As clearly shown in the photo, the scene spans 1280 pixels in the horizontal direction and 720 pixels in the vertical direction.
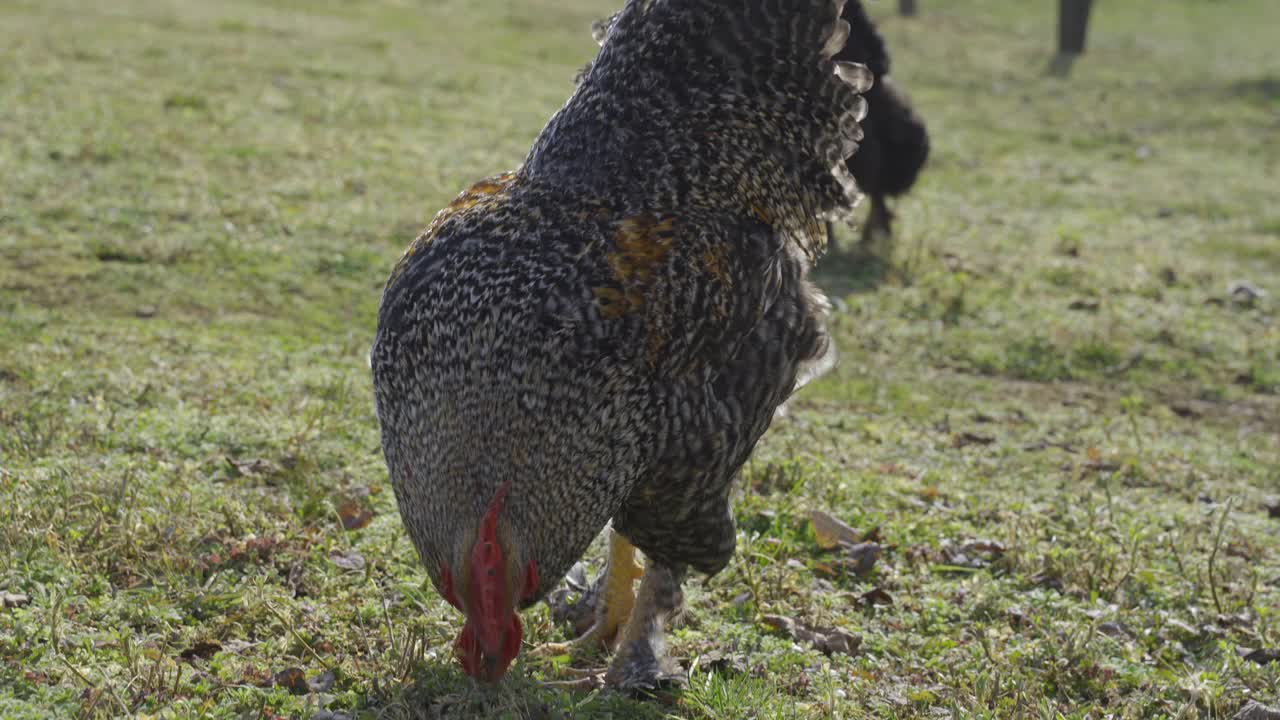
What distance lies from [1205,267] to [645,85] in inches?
310

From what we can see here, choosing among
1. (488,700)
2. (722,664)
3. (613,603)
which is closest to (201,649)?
(488,700)

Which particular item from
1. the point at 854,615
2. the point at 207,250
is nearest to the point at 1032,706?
the point at 854,615

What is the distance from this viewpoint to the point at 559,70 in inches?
749

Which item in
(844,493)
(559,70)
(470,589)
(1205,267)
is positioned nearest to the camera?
(470,589)

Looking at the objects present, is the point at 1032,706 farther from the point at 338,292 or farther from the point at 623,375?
the point at 338,292

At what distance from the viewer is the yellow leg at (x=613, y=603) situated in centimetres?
479

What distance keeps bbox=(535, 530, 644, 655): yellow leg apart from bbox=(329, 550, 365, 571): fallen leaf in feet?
2.82

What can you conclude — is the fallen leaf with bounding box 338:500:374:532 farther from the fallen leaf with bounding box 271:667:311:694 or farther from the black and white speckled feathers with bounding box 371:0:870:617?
the black and white speckled feathers with bounding box 371:0:870:617

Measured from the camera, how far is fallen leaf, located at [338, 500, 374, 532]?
5.25 metres

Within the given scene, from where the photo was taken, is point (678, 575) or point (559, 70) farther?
point (559, 70)

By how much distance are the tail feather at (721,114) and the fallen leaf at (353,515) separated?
178cm

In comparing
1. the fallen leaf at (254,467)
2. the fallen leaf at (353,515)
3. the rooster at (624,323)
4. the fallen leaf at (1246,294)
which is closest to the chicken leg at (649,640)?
the rooster at (624,323)

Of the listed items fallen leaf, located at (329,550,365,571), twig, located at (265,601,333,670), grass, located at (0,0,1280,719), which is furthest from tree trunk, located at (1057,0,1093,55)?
twig, located at (265,601,333,670)

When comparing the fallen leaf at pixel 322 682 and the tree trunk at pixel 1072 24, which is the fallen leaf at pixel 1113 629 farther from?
the tree trunk at pixel 1072 24
